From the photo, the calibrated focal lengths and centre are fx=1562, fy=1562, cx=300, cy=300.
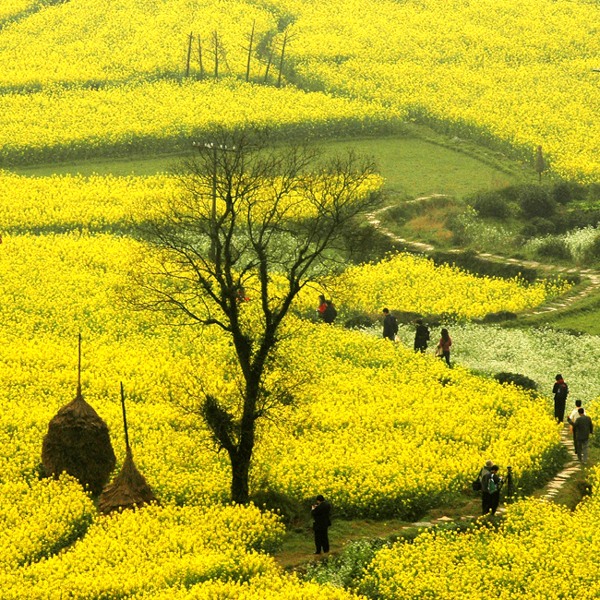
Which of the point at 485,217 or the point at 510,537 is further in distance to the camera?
the point at 485,217

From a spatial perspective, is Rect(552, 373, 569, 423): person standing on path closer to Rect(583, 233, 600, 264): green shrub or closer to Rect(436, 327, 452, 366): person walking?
Rect(436, 327, 452, 366): person walking

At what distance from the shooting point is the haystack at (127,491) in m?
35.5

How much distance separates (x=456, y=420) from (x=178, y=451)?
7.52m

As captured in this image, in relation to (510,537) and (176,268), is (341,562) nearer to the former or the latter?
(510,537)

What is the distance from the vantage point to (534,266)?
5728 cm

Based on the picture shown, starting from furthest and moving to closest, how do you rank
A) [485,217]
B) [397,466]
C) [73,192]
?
1. [73,192]
2. [485,217]
3. [397,466]

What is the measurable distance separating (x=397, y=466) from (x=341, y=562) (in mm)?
4718

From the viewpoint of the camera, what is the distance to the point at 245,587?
103 ft

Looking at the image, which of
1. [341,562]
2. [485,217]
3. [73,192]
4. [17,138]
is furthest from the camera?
[17,138]

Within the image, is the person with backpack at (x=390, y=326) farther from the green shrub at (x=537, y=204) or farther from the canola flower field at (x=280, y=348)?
the green shrub at (x=537, y=204)

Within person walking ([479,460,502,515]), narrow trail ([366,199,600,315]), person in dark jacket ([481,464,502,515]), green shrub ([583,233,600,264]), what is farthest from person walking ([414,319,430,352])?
green shrub ([583,233,600,264])

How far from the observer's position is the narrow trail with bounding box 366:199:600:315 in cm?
5341

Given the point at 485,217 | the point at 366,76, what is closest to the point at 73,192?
the point at 485,217

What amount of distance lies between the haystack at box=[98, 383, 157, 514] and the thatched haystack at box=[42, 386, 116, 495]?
133cm
